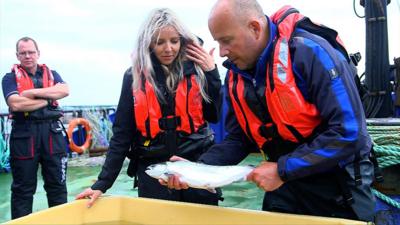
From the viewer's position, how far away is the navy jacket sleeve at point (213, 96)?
103 inches

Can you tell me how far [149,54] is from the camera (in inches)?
98.9

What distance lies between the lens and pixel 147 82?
2.53 metres

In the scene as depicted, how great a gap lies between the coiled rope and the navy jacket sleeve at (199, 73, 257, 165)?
1007 mm

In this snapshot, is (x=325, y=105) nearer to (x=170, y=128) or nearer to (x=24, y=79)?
(x=170, y=128)

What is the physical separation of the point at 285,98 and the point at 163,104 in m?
0.97

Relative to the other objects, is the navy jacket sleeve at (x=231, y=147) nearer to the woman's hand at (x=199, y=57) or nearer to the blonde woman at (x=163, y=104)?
the blonde woman at (x=163, y=104)

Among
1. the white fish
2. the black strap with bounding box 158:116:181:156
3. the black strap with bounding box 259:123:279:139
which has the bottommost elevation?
the white fish

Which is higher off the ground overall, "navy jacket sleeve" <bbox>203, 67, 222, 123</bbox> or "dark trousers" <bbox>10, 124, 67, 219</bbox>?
"navy jacket sleeve" <bbox>203, 67, 222, 123</bbox>

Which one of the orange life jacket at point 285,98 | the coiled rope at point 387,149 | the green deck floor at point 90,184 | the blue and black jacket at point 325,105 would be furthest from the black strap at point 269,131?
the green deck floor at point 90,184

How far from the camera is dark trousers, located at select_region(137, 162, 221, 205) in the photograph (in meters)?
2.47

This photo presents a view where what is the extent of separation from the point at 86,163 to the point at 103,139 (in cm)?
115

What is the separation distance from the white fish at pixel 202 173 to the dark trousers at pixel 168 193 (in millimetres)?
484

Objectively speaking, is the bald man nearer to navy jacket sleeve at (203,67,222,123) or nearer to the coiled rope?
navy jacket sleeve at (203,67,222,123)

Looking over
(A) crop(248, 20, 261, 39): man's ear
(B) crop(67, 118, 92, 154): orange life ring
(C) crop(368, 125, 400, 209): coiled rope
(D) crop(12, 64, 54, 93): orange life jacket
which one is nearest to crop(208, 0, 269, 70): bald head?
(A) crop(248, 20, 261, 39): man's ear
